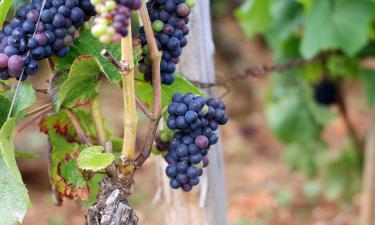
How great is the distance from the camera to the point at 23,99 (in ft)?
3.73

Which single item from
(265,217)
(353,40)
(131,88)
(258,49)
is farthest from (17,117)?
(258,49)

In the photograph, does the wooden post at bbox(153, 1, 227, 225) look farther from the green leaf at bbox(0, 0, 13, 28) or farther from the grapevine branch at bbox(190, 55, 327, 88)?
the green leaf at bbox(0, 0, 13, 28)

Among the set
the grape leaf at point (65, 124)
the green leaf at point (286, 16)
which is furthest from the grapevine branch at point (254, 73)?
the grape leaf at point (65, 124)

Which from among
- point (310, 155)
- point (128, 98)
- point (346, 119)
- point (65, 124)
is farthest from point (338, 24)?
point (128, 98)

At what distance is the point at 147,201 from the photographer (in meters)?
4.14

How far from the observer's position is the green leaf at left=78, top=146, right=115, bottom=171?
1.08 metres

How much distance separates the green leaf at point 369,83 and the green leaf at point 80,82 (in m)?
1.71

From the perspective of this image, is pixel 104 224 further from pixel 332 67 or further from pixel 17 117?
→ pixel 332 67

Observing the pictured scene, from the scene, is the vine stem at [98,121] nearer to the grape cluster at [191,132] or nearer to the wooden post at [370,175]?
the grape cluster at [191,132]

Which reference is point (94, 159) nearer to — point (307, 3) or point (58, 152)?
point (58, 152)

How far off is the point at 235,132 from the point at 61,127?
13.5 feet

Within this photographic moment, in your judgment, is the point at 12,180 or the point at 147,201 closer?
the point at 12,180

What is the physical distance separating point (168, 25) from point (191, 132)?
0.18 meters

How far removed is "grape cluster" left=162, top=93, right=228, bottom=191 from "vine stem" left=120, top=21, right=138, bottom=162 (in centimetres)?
7
